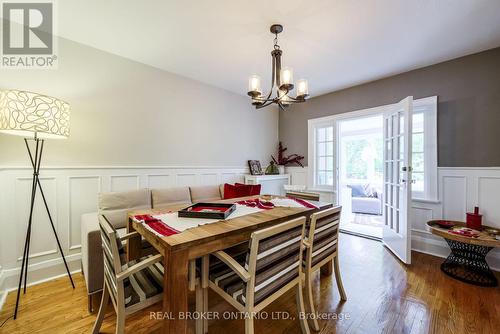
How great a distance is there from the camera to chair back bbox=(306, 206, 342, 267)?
1.42 m

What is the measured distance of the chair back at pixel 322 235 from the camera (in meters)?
1.42

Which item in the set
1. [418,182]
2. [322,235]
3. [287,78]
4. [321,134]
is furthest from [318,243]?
[321,134]

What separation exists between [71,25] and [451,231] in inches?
176

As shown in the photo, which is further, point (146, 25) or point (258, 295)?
point (146, 25)

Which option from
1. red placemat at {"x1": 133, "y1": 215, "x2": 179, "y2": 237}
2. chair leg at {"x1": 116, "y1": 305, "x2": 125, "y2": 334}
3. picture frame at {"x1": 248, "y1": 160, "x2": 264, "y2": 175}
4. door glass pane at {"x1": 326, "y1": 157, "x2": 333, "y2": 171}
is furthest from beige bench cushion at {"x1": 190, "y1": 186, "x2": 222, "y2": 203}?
door glass pane at {"x1": 326, "y1": 157, "x2": 333, "y2": 171}

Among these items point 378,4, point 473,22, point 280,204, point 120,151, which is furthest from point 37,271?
point 473,22

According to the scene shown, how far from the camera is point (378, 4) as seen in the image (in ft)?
5.69

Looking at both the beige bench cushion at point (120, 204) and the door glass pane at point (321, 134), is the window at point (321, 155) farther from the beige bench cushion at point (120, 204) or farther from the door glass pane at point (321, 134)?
the beige bench cushion at point (120, 204)

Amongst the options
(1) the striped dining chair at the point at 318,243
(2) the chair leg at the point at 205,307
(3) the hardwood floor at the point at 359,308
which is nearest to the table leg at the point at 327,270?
(3) the hardwood floor at the point at 359,308

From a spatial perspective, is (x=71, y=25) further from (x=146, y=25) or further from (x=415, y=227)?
(x=415, y=227)

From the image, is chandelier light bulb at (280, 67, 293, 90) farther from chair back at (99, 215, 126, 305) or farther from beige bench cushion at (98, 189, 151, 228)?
beige bench cushion at (98, 189, 151, 228)

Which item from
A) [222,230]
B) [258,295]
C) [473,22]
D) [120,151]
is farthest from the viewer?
[120,151]

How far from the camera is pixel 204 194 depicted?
10.1 feet

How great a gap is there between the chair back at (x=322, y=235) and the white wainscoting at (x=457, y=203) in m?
2.01
